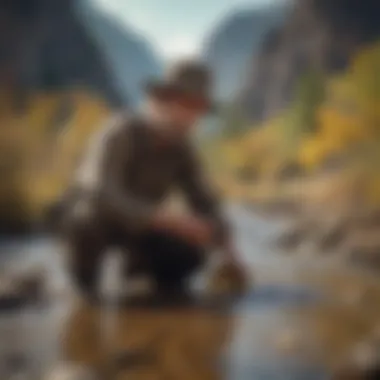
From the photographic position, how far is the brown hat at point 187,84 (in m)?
2.00

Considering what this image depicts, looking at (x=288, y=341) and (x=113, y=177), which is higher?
(x=113, y=177)

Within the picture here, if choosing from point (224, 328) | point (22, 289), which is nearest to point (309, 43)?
point (224, 328)

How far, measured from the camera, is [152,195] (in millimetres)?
1988

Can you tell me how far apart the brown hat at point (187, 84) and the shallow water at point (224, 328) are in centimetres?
25

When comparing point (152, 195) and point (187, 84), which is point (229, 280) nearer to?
point (152, 195)

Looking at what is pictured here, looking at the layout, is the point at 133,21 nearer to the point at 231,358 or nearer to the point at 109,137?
the point at 109,137

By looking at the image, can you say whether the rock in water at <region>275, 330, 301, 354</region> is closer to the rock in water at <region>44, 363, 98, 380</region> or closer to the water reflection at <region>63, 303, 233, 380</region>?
the water reflection at <region>63, 303, 233, 380</region>

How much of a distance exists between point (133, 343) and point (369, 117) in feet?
2.21

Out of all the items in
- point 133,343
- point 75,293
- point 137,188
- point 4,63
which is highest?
point 4,63

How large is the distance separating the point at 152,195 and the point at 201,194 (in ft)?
0.33

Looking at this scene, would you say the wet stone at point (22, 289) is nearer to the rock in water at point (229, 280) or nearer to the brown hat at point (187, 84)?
the rock in water at point (229, 280)

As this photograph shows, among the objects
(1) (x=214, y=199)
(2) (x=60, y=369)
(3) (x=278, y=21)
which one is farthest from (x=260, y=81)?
(2) (x=60, y=369)

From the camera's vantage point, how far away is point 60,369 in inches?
74.6

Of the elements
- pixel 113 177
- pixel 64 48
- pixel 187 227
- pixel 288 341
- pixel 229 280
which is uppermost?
pixel 64 48
